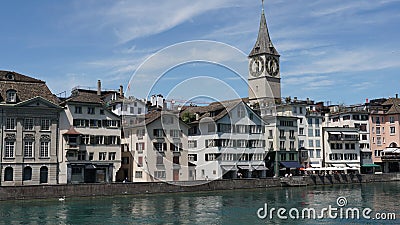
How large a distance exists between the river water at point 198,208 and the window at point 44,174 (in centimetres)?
827

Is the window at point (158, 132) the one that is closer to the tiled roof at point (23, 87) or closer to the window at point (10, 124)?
the tiled roof at point (23, 87)

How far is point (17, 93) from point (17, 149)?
6902mm

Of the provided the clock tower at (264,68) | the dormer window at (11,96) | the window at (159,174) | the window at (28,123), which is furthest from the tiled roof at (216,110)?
the clock tower at (264,68)

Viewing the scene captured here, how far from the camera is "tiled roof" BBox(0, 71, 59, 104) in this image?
218 ft

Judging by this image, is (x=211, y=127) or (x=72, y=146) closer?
(x=72, y=146)

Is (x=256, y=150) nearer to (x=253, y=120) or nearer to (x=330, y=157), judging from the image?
(x=253, y=120)

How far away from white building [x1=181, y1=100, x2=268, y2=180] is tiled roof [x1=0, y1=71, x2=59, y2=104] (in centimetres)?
2192

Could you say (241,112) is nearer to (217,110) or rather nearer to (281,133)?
(217,110)

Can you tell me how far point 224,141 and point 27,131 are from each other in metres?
29.4

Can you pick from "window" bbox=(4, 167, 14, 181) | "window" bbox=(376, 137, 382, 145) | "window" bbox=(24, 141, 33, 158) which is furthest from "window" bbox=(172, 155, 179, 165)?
"window" bbox=(376, 137, 382, 145)

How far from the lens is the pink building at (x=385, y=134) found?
109 m

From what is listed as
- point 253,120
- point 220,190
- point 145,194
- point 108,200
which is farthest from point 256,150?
point 108,200

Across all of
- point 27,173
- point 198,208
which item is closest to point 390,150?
point 198,208

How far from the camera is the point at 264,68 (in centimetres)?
12562
